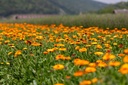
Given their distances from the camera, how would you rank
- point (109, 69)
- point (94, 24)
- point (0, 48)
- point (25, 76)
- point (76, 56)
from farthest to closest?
point (94, 24) < point (0, 48) < point (76, 56) < point (25, 76) < point (109, 69)

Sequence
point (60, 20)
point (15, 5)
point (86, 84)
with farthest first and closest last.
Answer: point (15, 5) < point (60, 20) < point (86, 84)

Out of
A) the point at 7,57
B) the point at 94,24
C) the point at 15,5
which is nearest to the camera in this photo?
the point at 7,57

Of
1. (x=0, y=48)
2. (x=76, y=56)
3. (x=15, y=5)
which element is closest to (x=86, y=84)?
(x=76, y=56)

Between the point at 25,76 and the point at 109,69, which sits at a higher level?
the point at 109,69

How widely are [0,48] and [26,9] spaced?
84996 millimetres

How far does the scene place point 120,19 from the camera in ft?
41.7

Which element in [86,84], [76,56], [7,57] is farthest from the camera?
[7,57]

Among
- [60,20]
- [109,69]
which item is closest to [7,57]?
[109,69]

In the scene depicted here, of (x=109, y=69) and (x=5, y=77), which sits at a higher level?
(x=109, y=69)

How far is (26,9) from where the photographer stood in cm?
9075

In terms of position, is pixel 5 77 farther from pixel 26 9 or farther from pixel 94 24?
pixel 26 9

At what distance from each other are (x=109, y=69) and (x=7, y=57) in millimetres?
3248

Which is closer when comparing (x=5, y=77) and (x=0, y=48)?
(x=5, y=77)

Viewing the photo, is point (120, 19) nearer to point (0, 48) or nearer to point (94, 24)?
point (94, 24)
